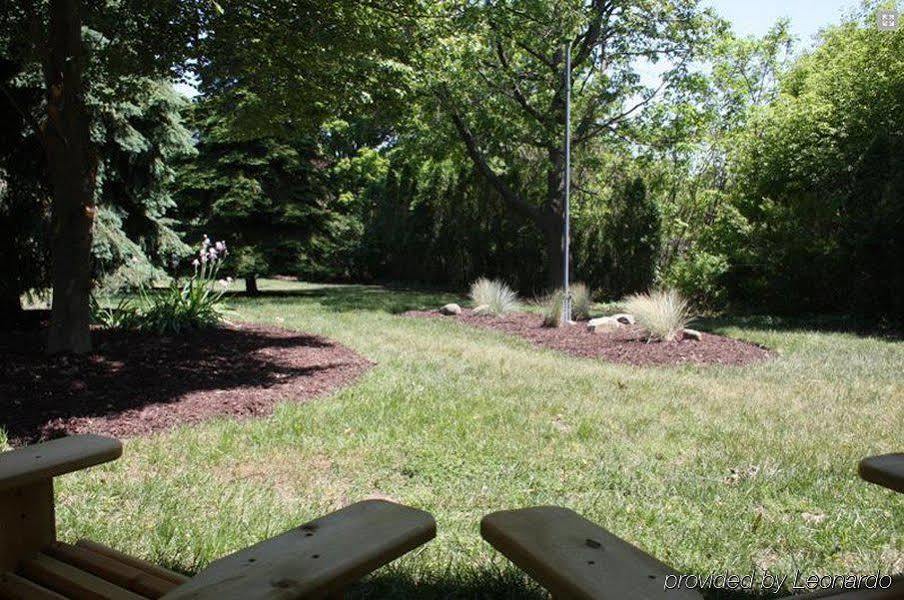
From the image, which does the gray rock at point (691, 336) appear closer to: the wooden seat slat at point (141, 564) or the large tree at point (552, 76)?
the large tree at point (552, 76)

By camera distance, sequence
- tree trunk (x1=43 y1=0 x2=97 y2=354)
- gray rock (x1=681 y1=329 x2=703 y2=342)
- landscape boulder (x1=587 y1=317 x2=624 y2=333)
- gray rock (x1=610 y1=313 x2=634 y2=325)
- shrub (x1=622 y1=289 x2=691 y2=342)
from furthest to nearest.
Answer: gray rock (x1=610 y1=313 x2=634 y2=325), landscape boulder (x1=587 y1=317 x2=624 y2=333), gray rock (x1=681 y1=329 x2=703 y2=342), shrub (x1=622 y1=289 x2=691 y2=342), tree trunk (x1=43 y1=0 x2=97 y2=354)

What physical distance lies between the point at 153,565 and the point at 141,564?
0.04 m

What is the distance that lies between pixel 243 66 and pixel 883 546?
6.76 m

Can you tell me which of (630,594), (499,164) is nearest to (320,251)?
(499,164)

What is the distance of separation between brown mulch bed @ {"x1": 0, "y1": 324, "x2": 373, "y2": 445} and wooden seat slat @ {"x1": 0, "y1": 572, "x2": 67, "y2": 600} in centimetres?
262

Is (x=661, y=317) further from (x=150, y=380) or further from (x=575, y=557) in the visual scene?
(x=575, y=557)

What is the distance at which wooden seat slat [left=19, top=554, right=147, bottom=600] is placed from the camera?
1.75m

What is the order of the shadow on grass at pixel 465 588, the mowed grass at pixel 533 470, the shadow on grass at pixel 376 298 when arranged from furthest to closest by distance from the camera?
the shadow on grass at pixel 376 298
the mowed grass at pixel 533 470
the shadow on grass at pixel 465 588

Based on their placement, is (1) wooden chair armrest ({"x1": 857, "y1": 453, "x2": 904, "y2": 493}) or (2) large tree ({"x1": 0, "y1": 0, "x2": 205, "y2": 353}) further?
(2) large tree ({"x1": 0, "y1": 0, "x2": 205, "y2": 353})

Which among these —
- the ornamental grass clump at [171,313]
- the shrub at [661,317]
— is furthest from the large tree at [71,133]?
the shrub at [661,317]

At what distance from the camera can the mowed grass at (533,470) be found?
287 cm

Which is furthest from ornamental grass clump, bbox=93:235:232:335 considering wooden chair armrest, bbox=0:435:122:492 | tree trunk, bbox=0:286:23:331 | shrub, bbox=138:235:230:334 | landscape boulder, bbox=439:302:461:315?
wooden chair armrest, bbox=0:435:122:492

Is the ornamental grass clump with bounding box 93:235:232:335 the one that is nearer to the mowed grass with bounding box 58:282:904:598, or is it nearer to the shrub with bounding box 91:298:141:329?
the shrub with bounding box 91:298:141:329

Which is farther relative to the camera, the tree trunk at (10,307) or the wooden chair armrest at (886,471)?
the tree trunk at (10,307)
